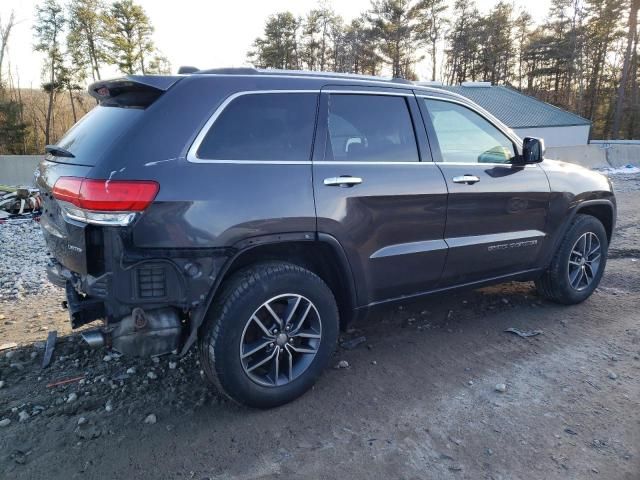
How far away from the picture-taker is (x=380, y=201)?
3188 millimetres

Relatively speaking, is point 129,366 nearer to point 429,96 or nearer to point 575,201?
point 429,96

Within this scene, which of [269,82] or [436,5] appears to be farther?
[436,5]

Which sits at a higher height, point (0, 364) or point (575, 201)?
point (575, 201)

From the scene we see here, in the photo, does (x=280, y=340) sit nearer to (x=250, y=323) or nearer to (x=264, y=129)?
(x=250, y=323)

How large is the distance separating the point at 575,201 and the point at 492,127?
1.13 meters

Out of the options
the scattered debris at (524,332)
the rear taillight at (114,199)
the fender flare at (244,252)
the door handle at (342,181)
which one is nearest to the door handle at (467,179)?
the door handle at (342,181)

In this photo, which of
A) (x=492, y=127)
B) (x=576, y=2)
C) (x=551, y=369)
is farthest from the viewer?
(x=576, y=2)

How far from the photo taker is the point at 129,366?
3.48 m

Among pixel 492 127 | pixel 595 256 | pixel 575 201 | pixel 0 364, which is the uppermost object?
pixel 492 127

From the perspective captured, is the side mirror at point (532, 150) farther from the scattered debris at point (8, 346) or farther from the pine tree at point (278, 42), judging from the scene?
the pine tree at point (278, 42)

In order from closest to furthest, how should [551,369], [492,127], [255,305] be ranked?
[255,305]
[551,369]
[492,127]

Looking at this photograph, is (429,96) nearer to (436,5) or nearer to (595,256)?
(595,256)

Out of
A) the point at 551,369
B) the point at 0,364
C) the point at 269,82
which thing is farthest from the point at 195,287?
the point at 551,369

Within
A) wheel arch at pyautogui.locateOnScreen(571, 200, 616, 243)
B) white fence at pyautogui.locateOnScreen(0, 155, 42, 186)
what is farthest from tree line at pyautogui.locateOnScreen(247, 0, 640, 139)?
wheel arch at pyautogui.locateOnScreen(571, 200, 616, 243)
